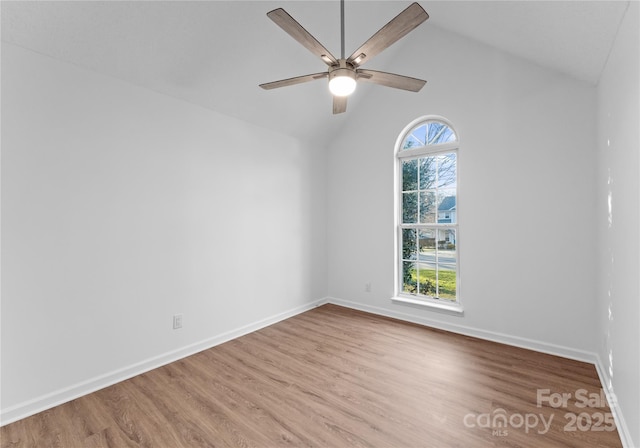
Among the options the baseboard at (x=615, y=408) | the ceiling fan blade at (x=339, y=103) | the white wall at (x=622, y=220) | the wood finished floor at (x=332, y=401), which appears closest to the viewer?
the white wall at (x=622, y=220)

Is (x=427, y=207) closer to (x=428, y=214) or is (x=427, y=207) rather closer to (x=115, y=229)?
(x=428, y=214)

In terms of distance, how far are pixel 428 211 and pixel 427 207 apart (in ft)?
0.17

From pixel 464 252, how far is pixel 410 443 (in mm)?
2191

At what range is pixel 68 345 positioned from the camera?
7.20ft

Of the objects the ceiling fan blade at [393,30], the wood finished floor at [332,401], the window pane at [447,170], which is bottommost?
the wood finished floor at [332,401]

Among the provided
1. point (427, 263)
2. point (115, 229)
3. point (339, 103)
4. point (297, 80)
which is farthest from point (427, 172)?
point (115, 229)

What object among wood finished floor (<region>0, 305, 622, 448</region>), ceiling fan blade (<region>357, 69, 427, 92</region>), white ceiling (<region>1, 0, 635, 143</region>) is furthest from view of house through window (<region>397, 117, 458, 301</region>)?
ceiling fan blade (<region>357, 69, 427, 92</region>)

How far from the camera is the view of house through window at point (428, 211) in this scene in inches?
141

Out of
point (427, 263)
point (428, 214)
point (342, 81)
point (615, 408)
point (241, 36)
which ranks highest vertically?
point (241, 36)

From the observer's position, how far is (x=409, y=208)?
12.9 ft

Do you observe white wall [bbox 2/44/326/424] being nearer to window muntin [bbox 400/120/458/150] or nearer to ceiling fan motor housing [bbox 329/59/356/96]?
ceiling fan motor housing [bbox 329/59/356/96]

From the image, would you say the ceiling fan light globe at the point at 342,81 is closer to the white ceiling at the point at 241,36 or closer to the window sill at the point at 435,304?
the white ceiling at the point at 241,36

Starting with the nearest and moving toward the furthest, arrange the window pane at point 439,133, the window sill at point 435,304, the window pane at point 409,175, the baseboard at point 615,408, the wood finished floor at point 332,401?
the baseboard at point 615,408
the wood finished floor at point 332,401
the window sill at point 435,304
the window pane at point 439,133
the window pane at point 409,175

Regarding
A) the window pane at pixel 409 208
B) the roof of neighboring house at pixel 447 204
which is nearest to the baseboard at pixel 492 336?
the window pane at pixel 409 208
